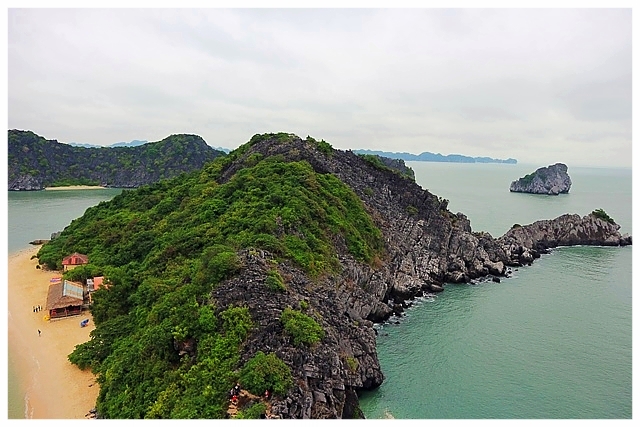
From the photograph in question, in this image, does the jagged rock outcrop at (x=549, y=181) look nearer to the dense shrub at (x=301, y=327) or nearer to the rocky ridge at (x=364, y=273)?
the rocky ridge at (x=364, y=273)

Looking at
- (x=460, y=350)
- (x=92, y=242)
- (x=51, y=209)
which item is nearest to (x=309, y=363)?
(x=460, y=350)

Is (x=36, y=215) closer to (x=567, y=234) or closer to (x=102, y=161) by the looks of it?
(x=102, y=161)

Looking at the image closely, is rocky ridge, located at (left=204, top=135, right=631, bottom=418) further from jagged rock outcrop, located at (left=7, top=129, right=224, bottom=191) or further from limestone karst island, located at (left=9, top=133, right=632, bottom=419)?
jagged rock outcrop, located at (left=7, top=129, right=224, bottom=191)

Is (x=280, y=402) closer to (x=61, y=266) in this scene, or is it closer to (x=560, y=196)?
(x=61, y=266)

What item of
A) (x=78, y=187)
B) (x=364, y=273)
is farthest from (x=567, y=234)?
(x=78, y=187)

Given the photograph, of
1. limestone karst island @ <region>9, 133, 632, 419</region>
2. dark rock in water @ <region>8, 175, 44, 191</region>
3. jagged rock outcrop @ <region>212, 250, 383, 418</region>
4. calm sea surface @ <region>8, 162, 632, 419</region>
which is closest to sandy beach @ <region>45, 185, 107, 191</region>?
dark rock in water @ <region>8, 175, 44, 191</region>

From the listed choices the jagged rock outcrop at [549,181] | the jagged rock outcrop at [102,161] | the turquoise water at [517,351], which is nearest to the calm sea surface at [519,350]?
the turquoise water at [517,351]
